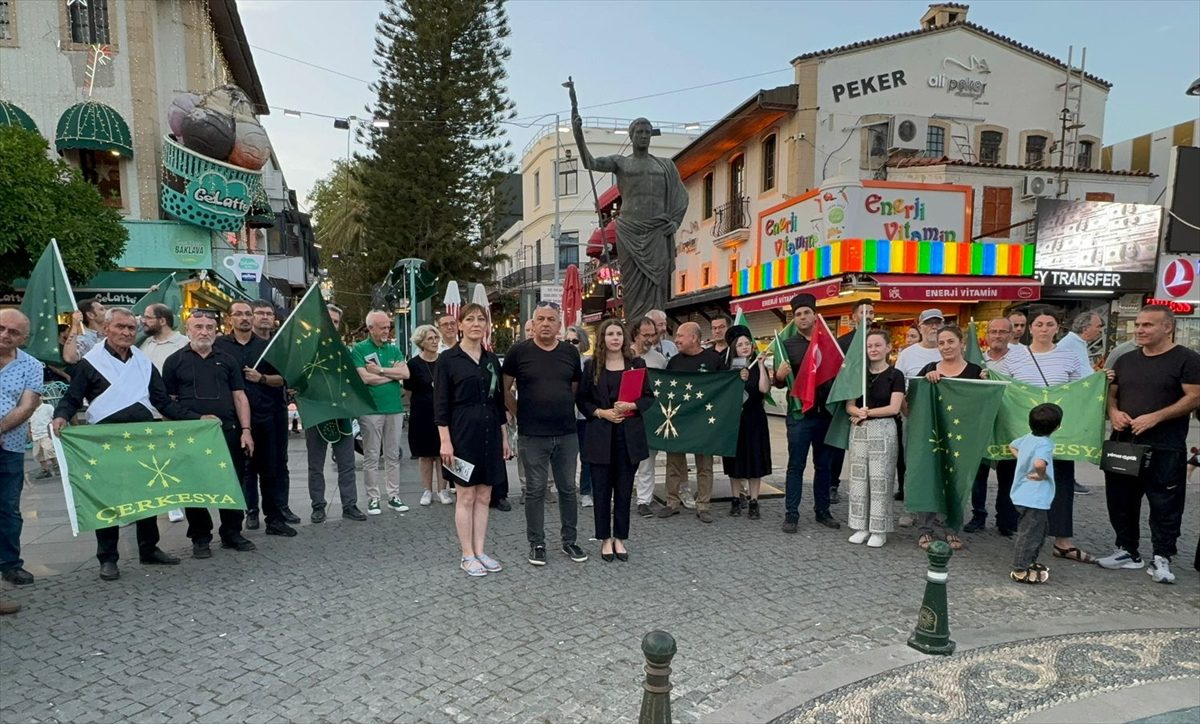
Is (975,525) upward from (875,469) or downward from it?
downward

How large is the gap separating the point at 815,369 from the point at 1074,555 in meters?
2.43

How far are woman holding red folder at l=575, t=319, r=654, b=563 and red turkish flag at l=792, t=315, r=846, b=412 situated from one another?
1.56 metres

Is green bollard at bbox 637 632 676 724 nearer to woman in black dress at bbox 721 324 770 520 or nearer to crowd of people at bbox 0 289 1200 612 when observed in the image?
crowd of people at bbox 0 289 1200 612

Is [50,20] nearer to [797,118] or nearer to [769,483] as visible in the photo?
[797,118]

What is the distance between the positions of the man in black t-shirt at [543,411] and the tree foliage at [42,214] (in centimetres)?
1384

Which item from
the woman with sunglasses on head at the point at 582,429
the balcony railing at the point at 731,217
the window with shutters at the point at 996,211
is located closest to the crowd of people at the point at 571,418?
the woman with sunglasses on head at the point at 582,429

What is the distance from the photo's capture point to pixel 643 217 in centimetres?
762

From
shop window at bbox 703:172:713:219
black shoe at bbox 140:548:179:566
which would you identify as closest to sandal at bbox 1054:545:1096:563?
black shoe at bbox 140:548:179:566

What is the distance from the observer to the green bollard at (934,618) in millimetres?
3642

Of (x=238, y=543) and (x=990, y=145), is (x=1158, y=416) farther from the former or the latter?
(x=990, y=145)

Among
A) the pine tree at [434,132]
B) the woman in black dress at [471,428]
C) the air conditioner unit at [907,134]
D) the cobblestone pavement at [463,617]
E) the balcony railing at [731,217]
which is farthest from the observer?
the pine tree at [434,132]

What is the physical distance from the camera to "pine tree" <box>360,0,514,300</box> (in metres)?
23.3

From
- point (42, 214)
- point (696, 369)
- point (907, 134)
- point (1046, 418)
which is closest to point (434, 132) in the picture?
point (42, 214)

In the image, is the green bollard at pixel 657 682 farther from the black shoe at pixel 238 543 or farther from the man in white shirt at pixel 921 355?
the man in white shirt at pixel 921 355
